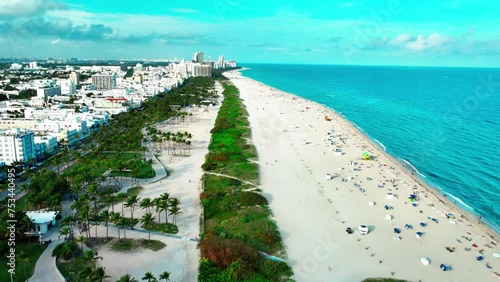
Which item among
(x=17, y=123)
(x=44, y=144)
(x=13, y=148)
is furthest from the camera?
(x=17, y=123)

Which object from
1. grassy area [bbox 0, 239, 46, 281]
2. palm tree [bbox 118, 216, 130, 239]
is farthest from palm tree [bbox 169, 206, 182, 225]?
grassy area [bbox 0, 239, 46, 281]

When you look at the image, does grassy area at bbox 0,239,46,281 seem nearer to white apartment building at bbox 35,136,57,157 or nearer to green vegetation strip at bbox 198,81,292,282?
green vegetation strip at bbox 198,81,292,282

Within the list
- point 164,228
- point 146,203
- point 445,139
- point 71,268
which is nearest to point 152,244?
point 164,228

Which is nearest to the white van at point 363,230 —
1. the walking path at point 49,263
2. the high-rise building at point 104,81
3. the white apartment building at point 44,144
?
the walking path at point 49,263

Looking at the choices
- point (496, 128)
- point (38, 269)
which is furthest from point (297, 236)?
point (496, 128)

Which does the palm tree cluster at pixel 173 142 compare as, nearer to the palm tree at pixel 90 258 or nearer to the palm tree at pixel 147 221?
the palm tree at pixel 147 221

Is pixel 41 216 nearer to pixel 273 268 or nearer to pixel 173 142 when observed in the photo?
pixel 273 268
